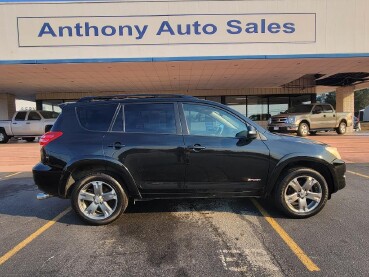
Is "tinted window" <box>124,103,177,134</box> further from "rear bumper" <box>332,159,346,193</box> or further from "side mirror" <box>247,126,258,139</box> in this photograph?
"rear bumper" <box>332,159,346,193</box>

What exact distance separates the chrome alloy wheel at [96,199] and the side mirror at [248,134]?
77.6 inches

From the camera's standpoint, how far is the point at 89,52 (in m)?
15.0

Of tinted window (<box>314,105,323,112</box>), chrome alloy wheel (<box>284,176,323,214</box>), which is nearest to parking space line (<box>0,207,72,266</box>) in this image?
chrome alloy wheel (<box>284,176,323,214</box>)

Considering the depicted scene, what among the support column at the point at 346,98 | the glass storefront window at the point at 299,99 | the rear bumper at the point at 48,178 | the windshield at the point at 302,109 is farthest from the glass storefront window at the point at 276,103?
the rear bumper at the point at 48,178

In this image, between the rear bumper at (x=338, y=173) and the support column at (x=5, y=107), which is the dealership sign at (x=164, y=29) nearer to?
the support column at (x=5, y=107)

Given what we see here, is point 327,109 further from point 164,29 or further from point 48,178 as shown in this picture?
point 48,178

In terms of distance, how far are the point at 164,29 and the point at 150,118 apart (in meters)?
11.4

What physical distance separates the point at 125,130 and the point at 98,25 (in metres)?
11.9

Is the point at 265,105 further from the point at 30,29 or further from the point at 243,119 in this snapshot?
the point at 243,119

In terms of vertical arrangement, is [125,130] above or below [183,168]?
above

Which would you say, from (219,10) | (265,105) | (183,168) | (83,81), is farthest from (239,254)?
(265,105)

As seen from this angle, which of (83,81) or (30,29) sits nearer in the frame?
(30,29)

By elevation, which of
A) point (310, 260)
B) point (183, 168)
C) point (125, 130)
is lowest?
point (310, 260)

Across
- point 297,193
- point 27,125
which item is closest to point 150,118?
point 297,193
